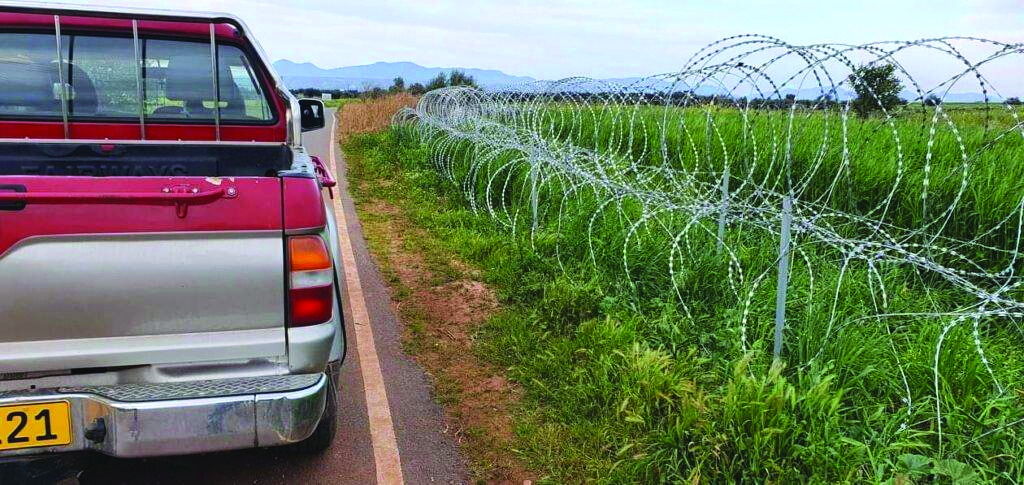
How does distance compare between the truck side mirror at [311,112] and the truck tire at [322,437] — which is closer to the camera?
the truck tire at [322,437]

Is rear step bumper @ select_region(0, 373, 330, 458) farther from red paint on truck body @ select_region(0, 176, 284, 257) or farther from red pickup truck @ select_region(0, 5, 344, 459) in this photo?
red paint on truck body @ select_region(0, 176, 284, 257)

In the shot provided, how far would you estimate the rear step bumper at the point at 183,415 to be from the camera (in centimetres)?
214

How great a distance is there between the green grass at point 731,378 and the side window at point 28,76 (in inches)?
111

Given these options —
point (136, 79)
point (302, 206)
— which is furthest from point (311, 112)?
point (302, 206)

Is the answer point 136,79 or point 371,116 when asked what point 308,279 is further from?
point 371,116

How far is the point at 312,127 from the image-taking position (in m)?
4.84

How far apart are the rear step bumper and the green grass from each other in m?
1.27

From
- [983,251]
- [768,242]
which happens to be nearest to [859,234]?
[983,251]

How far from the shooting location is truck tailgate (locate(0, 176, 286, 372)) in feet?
6.70

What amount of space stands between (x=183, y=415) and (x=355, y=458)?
1.14 metres

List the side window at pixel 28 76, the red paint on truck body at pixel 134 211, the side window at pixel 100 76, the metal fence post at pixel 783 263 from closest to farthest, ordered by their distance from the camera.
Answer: the red paint on truck body at pixel 134 211 < the metal fence post at pixel 783 263 < the side window at pixel 28 76 < the side window at pixel 100 76

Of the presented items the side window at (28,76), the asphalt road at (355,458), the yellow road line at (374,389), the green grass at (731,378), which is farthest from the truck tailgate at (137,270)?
the side window at (28,76)

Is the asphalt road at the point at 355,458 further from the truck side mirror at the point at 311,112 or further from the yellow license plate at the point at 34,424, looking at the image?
the truck side mirror at the point at 311,112

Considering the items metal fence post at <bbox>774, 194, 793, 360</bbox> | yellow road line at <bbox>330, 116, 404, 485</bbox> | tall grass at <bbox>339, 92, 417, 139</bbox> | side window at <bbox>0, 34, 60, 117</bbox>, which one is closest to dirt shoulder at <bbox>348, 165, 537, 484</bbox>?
yellow road line at <bbox>330, 116, 404, 485</bbox>
